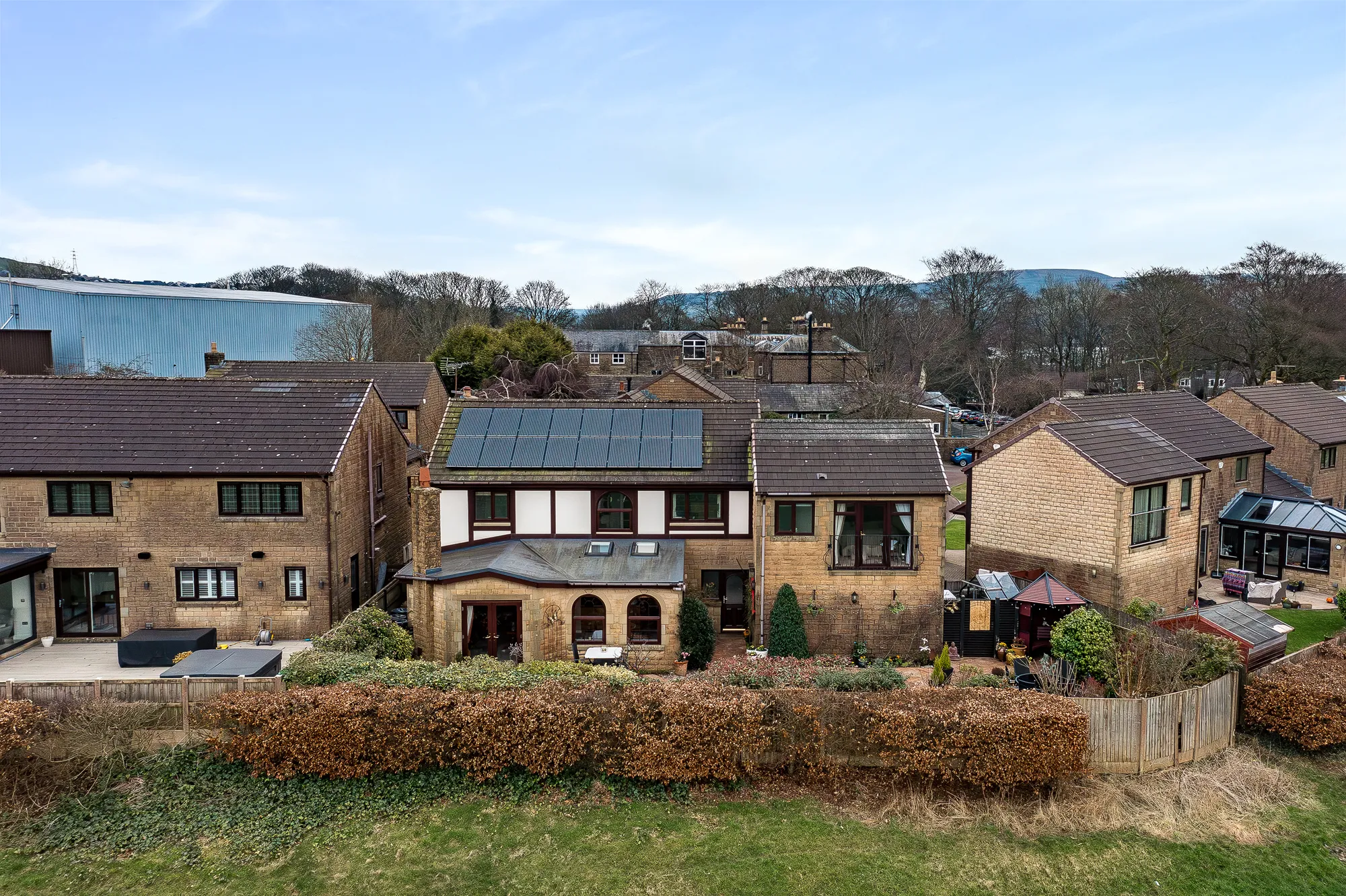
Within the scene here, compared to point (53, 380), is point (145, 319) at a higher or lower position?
higher

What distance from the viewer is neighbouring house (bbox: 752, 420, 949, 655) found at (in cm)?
2019

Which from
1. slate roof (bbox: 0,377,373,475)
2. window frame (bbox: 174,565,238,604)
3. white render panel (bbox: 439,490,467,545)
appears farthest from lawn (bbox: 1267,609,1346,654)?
window frame (bbox: 174,565,238,604)

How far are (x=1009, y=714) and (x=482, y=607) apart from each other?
11979mm

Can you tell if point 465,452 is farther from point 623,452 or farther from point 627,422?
point 627,422

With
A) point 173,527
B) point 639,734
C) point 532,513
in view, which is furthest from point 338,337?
point 639,734

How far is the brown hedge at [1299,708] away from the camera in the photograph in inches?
587

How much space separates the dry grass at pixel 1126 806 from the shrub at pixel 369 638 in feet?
34.5

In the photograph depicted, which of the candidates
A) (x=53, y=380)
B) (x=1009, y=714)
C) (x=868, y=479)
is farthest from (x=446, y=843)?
(x=53, y=380)

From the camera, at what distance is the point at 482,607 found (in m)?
19.5

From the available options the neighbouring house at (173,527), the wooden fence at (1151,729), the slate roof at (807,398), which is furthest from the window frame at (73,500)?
the slate roof at (807,398)

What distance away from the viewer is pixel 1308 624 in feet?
74.5

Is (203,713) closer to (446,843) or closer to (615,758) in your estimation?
(446,843)

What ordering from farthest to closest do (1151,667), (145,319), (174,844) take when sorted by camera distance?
(145,319) < (1151,667) < (174,844)

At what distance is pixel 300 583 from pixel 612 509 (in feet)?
27.5
